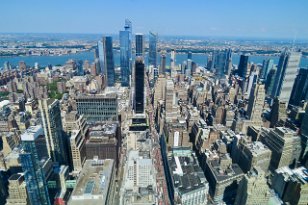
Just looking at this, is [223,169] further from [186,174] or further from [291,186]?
[291,186]

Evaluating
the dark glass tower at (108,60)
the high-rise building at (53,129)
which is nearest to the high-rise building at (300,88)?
the dark glass tower at (108,60)

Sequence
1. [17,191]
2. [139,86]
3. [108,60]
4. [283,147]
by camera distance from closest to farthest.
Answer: [17,191] < [283,147] < [139,86] < [108,60]

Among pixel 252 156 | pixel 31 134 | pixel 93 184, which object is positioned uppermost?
pixel 31 134

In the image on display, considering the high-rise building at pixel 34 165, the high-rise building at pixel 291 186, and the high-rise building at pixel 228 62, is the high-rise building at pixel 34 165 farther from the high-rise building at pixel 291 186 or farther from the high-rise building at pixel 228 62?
the high-rise building at pixel 228 62

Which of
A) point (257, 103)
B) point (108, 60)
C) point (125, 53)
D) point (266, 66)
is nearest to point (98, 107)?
point (257, 103)

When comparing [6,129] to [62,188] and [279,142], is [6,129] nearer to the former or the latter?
[62,188]
